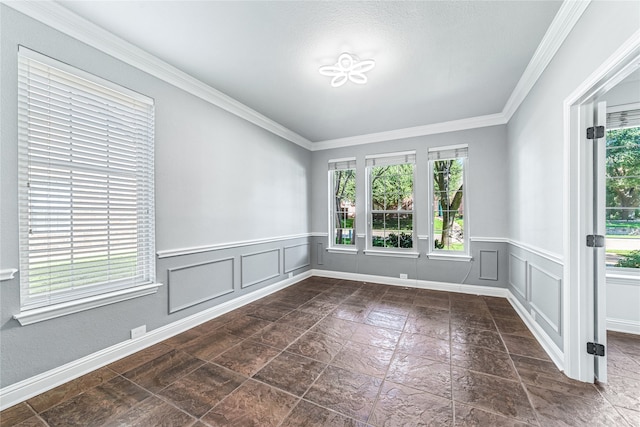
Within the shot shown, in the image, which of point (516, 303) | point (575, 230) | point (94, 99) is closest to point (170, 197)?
point (94, 99)

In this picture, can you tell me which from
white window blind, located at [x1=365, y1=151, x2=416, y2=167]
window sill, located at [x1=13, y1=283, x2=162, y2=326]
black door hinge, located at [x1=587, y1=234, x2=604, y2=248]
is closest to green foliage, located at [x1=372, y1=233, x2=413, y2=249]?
white window blind, located at [x1=365, y1=151, x2=416, y2=167]

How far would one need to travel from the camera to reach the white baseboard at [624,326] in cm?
257

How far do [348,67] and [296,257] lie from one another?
3325 millimetres

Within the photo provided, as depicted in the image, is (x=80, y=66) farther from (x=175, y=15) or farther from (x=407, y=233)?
(x=407, y=233)

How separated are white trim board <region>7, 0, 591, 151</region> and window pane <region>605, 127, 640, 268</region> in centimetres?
Answer: 111

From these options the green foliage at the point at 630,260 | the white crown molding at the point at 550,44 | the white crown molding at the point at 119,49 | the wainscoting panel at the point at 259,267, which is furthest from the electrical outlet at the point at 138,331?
the green foliage at the point at 630,260

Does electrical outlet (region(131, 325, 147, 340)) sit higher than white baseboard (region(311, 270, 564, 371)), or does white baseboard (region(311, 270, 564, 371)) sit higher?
electrical outlet (region(131, 325, 147, 340))

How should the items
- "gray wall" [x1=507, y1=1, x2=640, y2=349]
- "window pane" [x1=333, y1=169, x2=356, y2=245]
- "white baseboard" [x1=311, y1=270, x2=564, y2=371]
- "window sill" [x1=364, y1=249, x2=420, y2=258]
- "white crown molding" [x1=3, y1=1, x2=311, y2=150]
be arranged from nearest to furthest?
"gray wall" [x1=507, y1=1, x2=640, y2=349] → "white crown molding" [x1=3, y1=1, x2=311, y2=150] → "white baseboard" [x1=311, y1=270, x2=564, y2=371] → "window sill" [x1=364, y1=249, x2=420, y2=258] → "window pane" [x1=333, y1=169, x2=356, y2=245]

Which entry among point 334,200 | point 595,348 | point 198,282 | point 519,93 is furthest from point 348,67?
point 595,348

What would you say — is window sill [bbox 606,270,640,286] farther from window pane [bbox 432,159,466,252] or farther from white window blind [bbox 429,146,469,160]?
white window blind [bbox 429,146,469,160]

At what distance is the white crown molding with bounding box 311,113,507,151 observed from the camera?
3830 mm

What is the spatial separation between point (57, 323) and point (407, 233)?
14.6 ft

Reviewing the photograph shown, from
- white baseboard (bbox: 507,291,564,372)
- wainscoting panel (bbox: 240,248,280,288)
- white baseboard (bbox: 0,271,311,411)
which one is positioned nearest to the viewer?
white baseboard (bbox: 0,271,311,411)

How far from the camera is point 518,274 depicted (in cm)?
322
